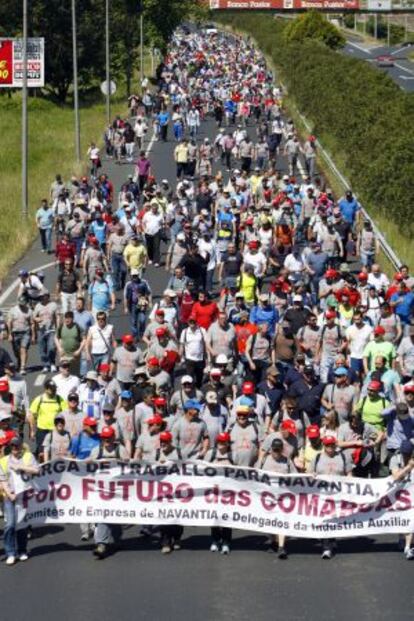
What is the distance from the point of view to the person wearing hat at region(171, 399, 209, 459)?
57.4 feet

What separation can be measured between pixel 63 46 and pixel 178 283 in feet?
187

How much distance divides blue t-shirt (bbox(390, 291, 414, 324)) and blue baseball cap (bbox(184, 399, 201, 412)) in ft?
20.5

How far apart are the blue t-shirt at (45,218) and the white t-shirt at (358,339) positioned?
46.5ft

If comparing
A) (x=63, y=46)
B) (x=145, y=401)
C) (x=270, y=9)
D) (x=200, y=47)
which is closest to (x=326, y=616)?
(x=145, y=401)

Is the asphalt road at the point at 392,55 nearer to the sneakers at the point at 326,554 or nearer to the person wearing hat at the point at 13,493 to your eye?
the sneakers at the point at 326,554

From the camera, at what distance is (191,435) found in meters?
17.5

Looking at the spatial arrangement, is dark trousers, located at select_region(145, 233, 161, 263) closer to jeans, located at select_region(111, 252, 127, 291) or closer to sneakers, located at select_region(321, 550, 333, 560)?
jeans, located at select_region(111, 252, 127, 291)

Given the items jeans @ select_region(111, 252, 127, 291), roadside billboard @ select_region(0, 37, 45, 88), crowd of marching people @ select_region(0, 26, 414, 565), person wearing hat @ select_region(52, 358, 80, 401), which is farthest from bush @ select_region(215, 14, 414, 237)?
person wearing hat @ select_region(52, 358, 80, 401)

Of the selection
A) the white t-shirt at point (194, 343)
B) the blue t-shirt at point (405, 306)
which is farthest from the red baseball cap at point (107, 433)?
the blue t-shirt at point (405, 306)

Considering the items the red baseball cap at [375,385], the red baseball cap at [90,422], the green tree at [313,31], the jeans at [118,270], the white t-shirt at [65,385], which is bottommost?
the green tree at [313,31]

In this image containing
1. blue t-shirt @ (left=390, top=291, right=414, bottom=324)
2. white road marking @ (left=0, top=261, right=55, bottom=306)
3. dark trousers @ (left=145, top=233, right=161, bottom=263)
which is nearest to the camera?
blue t-shirt @ (left=390, top=291, right=414, bottom=324)

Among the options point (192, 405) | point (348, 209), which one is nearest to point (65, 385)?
point (192, 405)

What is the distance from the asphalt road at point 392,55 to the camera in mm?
104213

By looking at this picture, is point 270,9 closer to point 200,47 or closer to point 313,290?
point 200,47
